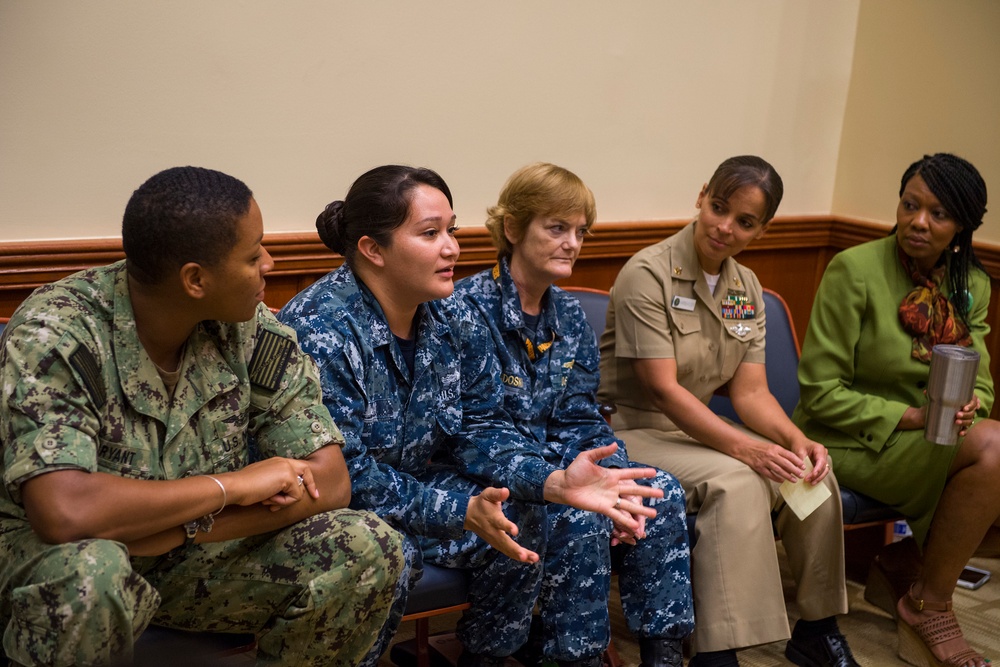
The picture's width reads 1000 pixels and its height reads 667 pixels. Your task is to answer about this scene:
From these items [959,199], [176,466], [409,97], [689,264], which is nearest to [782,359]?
[689,264]

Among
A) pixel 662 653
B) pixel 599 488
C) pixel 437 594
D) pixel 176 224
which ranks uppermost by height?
pixel 176 224

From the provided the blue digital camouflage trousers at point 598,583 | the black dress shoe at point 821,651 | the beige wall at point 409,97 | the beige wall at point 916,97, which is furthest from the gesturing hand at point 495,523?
the beige wall at point 916,97

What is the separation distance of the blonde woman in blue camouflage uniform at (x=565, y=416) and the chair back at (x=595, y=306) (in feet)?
1.07

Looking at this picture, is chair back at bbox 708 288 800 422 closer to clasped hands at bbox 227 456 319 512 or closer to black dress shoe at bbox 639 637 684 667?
black dress shoe at bbox 639 637 684 667

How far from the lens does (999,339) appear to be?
3.97 m

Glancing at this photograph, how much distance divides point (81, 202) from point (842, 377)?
7.03 feet

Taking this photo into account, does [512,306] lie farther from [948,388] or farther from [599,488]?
[948,388]

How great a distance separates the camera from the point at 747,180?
286cm

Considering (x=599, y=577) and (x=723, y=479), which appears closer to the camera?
(x=599, y=577)

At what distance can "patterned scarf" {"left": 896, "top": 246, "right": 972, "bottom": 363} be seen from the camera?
3047 millimetres

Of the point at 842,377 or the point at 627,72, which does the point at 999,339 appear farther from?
the point at 627,72

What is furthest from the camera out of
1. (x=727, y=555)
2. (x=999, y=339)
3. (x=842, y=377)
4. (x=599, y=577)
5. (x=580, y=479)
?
(x=999, y=339)

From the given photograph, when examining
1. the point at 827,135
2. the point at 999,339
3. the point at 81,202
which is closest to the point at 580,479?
the point at 81,202

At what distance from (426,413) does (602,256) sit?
1.58 m
